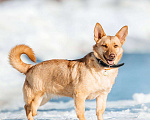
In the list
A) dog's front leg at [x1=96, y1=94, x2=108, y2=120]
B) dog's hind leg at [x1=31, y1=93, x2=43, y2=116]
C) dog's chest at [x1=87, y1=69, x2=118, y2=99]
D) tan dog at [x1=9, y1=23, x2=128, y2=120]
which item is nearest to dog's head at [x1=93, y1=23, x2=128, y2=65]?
tan dog at [x1=9, y1=23, x2=128, y2=120]

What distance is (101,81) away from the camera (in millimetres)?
8648

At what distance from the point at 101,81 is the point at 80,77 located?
685 mm

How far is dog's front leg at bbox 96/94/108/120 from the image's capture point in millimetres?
9203

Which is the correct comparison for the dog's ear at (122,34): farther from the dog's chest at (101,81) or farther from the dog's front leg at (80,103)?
the dog's front leg at (80,103)

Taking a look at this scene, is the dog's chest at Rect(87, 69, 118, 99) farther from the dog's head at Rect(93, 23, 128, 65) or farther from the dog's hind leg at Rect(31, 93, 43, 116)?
the dog's hind leg at Rect(31, 93, 43, 116)

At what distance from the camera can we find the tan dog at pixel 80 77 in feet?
28.2

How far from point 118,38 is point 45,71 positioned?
277cm

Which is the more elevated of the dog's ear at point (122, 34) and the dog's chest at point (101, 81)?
the dog's ear at point (122, 34)

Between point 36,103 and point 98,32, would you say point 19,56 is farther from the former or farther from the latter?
point 98,32

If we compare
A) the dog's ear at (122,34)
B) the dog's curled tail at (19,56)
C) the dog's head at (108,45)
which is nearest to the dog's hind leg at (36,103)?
the dog's curled tail at (19,56)

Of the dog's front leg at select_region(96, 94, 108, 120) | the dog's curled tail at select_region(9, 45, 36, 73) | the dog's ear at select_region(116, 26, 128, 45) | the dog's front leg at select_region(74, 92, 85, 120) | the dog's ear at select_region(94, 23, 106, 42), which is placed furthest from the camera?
the dog's curled tail at select_region(9, 45, 36, 73)

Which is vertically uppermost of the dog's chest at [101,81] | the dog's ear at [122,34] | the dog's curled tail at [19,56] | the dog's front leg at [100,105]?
the dog's ear at [122,34]

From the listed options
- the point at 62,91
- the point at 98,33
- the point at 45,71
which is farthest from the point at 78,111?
the point at 98,33

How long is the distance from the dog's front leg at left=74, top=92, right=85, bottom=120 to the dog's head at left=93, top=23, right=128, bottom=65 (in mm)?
1352
